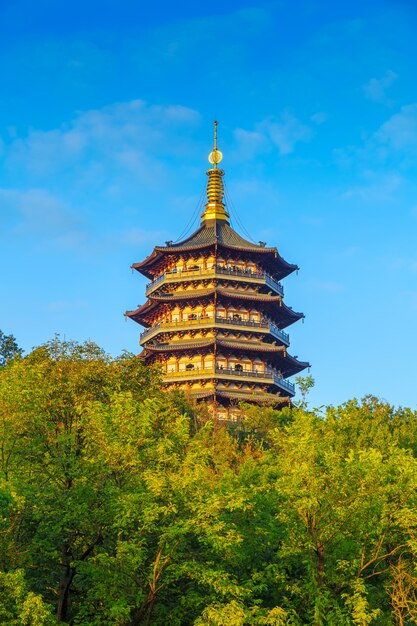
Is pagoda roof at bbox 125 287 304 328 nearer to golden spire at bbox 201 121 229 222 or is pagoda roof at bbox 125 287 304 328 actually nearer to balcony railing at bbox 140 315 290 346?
balcony railing at bbox 140 315 290 346

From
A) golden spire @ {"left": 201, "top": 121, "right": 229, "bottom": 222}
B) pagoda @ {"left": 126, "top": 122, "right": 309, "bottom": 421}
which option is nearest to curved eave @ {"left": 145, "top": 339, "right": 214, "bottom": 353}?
pagoda @ {"left": 126, "top": 122, "right": 309, "bottom": 421}

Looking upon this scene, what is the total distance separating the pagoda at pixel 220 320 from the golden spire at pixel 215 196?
6.31ft

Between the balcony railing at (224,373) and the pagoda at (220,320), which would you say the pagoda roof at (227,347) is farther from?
the balcony railing at (224,373)

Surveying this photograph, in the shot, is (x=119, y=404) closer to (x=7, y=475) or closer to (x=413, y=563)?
(x=7, y=475)

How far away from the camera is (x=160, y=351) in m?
58.3

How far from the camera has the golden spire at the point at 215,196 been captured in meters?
66.7

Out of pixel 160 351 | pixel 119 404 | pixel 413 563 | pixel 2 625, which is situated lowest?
pixel 2 625

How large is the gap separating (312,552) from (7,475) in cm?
797

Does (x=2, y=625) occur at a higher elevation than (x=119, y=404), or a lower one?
lower

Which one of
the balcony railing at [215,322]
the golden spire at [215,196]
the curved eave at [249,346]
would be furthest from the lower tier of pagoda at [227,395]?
the golden spire at [215,196]

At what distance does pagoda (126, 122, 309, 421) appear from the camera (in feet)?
187

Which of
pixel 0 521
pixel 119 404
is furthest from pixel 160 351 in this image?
pixel 0 521

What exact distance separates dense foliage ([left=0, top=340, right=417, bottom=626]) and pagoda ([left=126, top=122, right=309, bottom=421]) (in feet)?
106

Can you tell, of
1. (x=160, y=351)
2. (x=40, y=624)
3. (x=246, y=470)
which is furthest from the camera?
(x=160, y=351)
